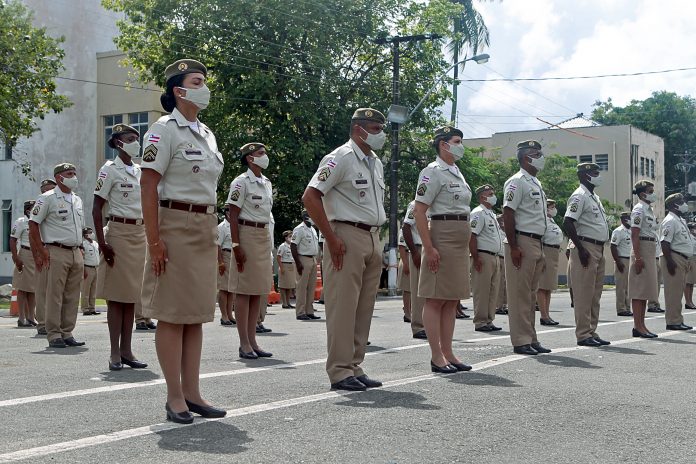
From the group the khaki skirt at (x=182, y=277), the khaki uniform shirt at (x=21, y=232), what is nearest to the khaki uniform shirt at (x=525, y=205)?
the khaki skirt at (x=182, y=277)

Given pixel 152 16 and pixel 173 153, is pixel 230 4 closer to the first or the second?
pixel 152 16

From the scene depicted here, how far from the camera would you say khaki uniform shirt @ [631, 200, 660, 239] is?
47.6 ft

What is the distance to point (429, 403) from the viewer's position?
7125mm

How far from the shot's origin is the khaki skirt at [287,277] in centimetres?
2555

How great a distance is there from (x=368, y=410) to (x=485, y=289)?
9.08m

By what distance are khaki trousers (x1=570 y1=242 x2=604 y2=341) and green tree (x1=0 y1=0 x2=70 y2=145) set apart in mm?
21446

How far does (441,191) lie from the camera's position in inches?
376

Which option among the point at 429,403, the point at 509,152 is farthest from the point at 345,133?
the point at 509,152

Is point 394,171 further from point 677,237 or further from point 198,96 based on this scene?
point 198,96

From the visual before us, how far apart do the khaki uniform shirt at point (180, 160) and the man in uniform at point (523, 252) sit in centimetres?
505

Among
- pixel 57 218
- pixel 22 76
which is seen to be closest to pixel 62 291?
pixel 57 218

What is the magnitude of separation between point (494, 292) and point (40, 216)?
291 inches

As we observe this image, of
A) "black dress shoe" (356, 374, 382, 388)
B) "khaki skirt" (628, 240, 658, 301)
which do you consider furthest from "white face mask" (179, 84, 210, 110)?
"khaki skirt" (628, 240, 658, 301)

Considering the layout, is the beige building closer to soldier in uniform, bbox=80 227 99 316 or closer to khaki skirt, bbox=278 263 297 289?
khaki skirt, bbox=278 263 297 289
